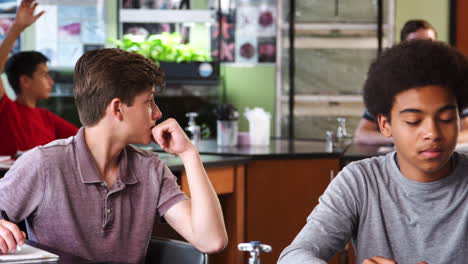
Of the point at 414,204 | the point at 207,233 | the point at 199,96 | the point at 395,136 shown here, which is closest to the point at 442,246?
the point at 414,204

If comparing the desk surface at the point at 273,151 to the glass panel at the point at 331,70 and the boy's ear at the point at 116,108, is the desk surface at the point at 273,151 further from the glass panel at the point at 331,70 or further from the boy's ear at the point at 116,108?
the glass panel at the point at 331,70

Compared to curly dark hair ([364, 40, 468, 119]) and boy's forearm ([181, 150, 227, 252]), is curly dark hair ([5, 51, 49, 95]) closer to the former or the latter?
boy's forearm ([181, 150, 227, 252])

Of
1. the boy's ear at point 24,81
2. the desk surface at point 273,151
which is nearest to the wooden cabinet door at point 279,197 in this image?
the desk surface at point 273,151

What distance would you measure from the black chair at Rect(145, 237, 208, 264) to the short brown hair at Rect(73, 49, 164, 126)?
37cm

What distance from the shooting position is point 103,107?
6.51ft

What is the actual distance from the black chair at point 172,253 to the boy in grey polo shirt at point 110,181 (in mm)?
29

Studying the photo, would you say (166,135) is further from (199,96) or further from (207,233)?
(199,96)

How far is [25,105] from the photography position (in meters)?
4.30

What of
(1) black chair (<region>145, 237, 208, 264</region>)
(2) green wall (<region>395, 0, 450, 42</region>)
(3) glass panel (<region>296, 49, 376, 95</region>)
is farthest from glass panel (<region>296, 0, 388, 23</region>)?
(1) black chair (<region>145, 237, 208, 264</region>)

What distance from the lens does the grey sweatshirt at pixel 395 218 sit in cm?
162

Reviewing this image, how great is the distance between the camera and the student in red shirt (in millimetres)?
3953

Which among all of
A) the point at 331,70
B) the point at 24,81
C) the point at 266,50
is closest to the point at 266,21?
the point at 266,50

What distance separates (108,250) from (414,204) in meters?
0.77

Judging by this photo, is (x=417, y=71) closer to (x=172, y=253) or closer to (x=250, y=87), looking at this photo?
(x=172, y=253)
